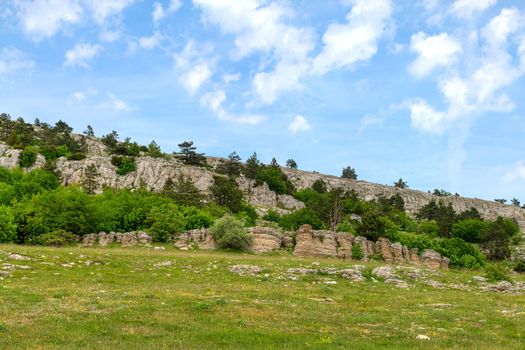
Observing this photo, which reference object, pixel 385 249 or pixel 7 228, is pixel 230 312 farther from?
pixel 7 228

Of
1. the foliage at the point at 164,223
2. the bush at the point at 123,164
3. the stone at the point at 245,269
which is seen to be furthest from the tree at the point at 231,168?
the stone at the point at 245,269

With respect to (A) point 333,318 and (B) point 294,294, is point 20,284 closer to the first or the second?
(B) point 294,294

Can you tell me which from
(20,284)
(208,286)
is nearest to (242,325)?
(208,286)

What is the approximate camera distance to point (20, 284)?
3088 centimetres

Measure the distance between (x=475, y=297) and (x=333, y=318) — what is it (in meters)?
16.3

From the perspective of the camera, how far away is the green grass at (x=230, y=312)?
1820 centimetres

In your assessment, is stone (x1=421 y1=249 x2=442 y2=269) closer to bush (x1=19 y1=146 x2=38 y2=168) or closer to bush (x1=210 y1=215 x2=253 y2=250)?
bush (x1=210 y1=215 x2=253 y2=250)

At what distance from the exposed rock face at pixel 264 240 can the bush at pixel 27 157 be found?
320 feet

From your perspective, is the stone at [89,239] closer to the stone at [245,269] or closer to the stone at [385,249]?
the stone at [245,269]

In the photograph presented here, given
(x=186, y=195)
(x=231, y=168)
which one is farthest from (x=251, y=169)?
(x=186, y=195)

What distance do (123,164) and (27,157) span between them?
26.8 meters

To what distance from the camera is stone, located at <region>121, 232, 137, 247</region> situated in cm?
6566

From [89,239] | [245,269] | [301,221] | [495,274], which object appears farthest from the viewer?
[301,221]

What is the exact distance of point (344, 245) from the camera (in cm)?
7006
